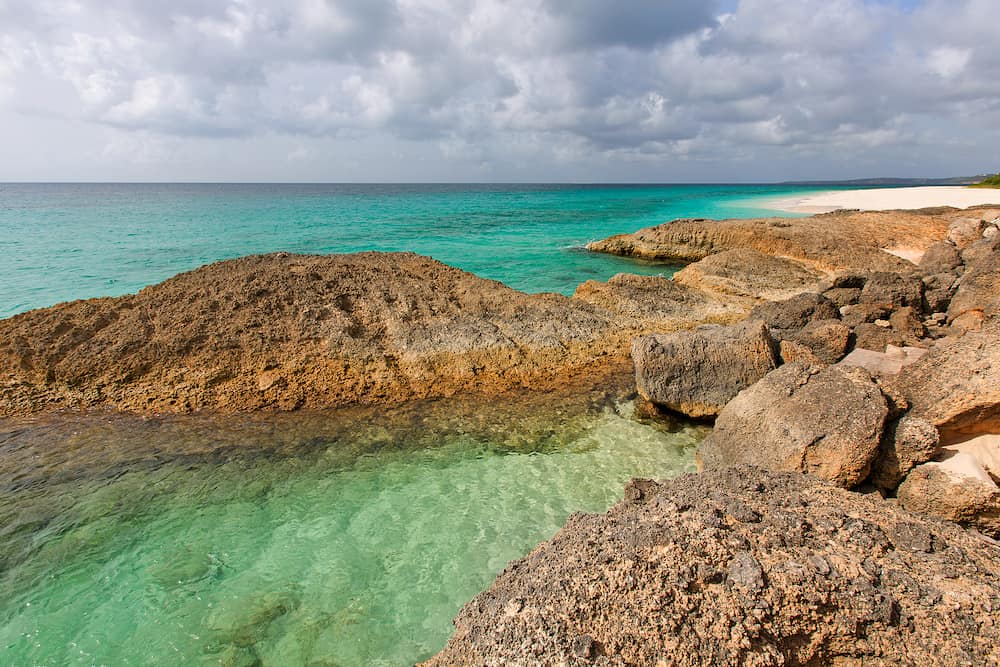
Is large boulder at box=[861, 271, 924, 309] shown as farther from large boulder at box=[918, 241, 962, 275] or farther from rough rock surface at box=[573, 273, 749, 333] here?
large boulder at box=[918, 241, 962, 275]

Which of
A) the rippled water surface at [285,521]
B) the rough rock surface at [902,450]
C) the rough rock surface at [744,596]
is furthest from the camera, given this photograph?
the rough rock surface at [902,450]

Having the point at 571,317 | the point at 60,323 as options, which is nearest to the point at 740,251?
the point at 571,317

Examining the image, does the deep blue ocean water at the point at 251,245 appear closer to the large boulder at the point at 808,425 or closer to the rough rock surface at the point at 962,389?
the large boulder at the point at 808,425

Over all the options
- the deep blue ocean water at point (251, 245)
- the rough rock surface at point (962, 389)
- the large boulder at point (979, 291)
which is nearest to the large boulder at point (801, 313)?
the large boulder at point (979, 291)

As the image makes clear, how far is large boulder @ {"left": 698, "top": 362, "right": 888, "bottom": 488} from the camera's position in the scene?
429cm

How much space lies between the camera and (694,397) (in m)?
7.02

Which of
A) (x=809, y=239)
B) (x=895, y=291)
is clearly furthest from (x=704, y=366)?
(x=809, y=239)

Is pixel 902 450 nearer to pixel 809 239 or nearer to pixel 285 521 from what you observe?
pixel 285 521

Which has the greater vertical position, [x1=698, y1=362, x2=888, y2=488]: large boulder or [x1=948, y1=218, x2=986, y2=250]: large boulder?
[x1=948, y1=218, x2=986, y2=250]: large boulder

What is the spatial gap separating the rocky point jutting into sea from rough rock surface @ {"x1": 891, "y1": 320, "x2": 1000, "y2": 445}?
0.02 m

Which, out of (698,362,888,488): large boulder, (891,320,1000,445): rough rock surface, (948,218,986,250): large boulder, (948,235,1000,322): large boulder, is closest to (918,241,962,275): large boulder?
(948,235,1000,322): large boulder

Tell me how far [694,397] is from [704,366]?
1.49 ft

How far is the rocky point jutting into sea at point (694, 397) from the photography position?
268 centimetres

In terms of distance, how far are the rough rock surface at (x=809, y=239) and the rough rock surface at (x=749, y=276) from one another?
7.05 ft
